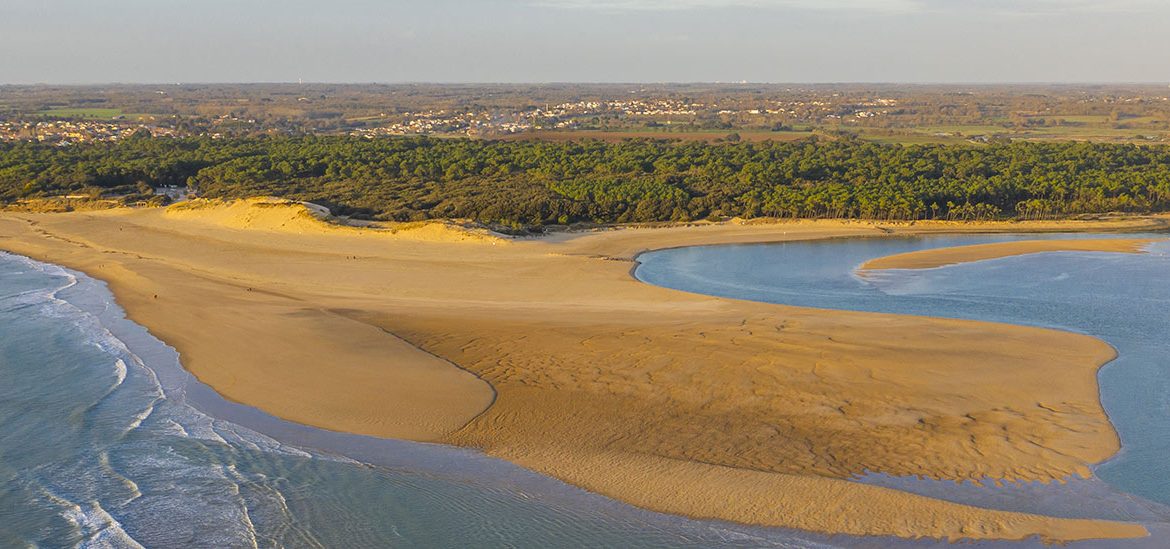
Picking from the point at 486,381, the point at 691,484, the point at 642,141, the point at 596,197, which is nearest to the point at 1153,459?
the point at 691,484

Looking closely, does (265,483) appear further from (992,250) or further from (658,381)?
(992,250)

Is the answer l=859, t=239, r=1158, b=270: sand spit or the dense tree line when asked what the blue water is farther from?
the dense tree line

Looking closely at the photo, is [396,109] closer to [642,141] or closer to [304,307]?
[642,141]

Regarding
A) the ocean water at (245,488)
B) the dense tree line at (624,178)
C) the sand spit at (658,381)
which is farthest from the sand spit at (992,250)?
the ocean water at (245,488)

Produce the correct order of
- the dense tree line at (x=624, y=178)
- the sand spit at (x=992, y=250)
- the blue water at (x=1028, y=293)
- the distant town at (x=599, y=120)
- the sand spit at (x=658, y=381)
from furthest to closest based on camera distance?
1. the distant town at (x=599, y=120)
2. the dense tree line at (x=624, y=178)
3. the sand spit at (x=992, y=250)
4. the blue water at (x=1028, y=293)
5. the sand spit at (x=658, y=381)

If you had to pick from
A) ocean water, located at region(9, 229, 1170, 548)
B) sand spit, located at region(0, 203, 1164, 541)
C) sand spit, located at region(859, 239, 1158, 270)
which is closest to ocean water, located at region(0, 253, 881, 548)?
ocean water, located at region(9, 229, 1170, 548)

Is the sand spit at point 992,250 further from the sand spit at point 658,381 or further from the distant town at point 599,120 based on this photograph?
the distant town at point 599,120
